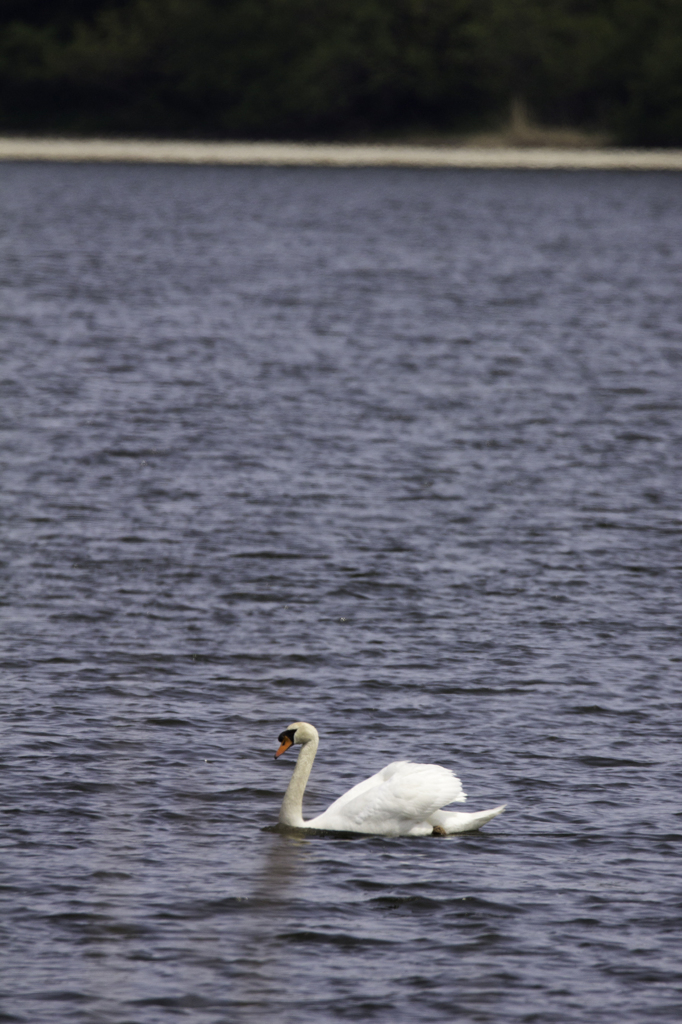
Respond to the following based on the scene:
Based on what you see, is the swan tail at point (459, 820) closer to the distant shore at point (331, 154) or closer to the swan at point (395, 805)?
the swan at point (395, 805)

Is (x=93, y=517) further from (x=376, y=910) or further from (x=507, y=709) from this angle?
(x=376, y=910)

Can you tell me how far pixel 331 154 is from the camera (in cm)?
15988

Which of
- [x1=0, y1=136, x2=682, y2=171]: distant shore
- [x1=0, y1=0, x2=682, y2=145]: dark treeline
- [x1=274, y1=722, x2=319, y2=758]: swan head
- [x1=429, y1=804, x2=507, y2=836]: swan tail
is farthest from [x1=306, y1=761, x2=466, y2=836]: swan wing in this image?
[x1=0, y1=0, x2=682, y2=145]: dark treeline

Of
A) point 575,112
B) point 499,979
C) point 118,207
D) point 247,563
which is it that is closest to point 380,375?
point 247,563

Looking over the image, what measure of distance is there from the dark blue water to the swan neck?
219mm

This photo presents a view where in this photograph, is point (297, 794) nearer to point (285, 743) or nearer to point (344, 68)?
point (285, 743)

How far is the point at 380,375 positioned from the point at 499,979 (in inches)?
1283

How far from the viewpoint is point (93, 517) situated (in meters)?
28.0

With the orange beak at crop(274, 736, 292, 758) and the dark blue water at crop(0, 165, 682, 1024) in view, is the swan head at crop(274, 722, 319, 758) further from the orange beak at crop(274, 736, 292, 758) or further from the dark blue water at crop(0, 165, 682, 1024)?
the dark blue water at crop(0, 165, 682, 1024)

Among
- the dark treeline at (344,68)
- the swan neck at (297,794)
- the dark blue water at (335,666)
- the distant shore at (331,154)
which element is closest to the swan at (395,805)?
the swan neck at (297,794)

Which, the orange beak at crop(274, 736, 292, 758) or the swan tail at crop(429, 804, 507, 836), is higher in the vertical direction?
the orange beak at crop(274, 736, 292, 758)

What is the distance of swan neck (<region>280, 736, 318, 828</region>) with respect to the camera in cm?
1566

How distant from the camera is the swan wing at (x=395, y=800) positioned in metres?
15.4

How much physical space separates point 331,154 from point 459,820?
5846 inches
